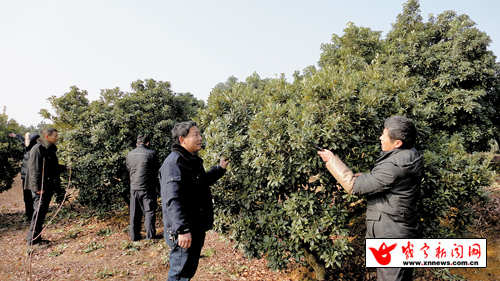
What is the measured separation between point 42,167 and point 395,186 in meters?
6.75

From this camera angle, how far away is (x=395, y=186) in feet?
8.32

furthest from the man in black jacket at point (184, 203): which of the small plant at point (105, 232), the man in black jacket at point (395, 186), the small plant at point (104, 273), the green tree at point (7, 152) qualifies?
the green tree at point (7, 152)

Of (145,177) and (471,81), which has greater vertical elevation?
(471,81)

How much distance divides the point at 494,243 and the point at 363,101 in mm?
6114

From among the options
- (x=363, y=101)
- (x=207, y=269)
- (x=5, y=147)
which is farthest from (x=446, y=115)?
(x=5, y=147)

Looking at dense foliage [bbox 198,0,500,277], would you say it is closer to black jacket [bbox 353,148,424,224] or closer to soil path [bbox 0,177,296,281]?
black jacket [bbox 353,148,424,224]

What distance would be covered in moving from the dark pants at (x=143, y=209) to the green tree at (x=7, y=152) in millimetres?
5186

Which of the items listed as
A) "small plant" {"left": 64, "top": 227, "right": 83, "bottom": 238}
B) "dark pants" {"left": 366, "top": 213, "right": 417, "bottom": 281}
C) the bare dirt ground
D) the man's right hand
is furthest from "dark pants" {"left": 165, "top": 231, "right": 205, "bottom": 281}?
"small plant" {"left": 64, "top": 227, "right": 83, "bottom": 238}

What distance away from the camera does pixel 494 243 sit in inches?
239

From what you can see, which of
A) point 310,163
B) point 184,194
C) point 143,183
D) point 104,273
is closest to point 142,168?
point 143,183

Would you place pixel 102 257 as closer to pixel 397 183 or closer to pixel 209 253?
pixel 209 253

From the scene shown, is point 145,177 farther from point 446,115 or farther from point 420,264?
point 446,115

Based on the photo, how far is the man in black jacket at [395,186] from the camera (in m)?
2.50

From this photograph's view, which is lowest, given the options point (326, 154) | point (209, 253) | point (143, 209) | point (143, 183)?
point (209, 253)
